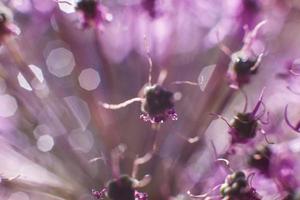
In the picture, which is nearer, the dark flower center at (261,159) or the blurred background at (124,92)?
the dark flower center at (261,159)

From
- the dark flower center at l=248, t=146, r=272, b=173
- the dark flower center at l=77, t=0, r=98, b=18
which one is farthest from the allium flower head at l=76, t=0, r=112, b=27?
the dark flower center at l=248, t=146, r=272, b=173

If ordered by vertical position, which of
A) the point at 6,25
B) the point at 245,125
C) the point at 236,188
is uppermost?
the point at 6,25

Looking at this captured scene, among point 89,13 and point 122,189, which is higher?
point 89,13

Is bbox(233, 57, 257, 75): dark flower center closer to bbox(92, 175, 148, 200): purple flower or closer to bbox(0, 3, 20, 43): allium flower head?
bbox(92, 175, 148, 200): purple flower

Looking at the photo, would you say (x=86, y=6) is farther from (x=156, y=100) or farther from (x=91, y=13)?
(x=156, y=100)

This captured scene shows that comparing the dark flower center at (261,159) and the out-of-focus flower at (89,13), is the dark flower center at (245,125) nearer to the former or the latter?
the dark flower center at (261,159)

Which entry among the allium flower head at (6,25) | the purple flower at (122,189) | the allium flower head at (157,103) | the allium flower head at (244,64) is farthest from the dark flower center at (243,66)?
the allium flower head at (6,25)

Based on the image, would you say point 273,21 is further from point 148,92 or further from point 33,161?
point 33,161

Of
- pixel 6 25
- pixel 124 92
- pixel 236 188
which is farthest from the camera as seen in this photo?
pixel 124 92

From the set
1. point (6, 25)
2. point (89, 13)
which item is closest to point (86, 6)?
point (89, 13)
